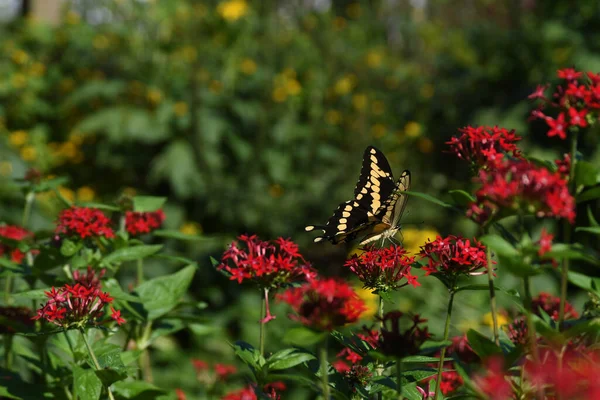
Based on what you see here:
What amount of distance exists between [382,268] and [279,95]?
3820 millimetres

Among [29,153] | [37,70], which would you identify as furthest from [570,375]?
[37,70]

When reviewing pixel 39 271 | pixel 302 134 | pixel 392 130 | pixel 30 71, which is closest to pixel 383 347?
pixel 39 271

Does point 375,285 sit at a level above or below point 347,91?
below

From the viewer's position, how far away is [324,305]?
36.0 inches

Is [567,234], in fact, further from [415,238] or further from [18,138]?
[18,138]

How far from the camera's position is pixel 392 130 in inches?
204

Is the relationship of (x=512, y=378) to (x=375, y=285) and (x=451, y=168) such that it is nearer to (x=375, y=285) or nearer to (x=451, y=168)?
(x=375, y=285)

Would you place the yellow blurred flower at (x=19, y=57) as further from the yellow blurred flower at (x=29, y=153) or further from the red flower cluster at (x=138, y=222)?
the red flower cluster at (x=138, y=222)

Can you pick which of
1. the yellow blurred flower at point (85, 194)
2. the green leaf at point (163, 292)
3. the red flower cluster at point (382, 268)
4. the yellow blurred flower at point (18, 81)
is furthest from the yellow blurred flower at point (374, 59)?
the red flower cluster at point (382, 268)

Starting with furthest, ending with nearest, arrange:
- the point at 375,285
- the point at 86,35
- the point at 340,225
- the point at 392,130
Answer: the point at 86,35, the point at 392,130, the point at 340,225, the point at 375,285

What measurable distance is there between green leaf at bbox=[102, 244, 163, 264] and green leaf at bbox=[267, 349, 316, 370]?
1.45 ft

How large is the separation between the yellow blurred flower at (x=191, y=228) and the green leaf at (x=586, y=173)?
11.5 ft

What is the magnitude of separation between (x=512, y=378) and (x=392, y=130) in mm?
4173

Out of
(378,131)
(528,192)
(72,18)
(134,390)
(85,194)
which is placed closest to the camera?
(528,192)
